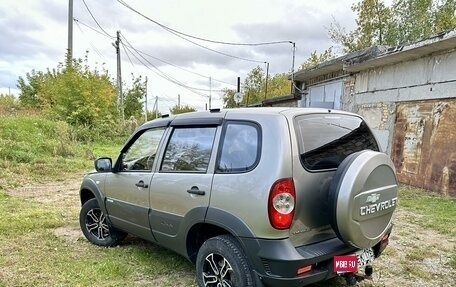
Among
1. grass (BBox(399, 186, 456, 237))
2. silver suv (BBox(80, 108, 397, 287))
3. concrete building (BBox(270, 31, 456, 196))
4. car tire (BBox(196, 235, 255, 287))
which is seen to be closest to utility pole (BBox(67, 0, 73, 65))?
concrete building (BBox(270, 31, 456, 196))

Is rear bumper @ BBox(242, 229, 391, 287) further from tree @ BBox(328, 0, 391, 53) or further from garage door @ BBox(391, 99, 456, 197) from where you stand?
tree @ BBox(328, 0, 391, 53)

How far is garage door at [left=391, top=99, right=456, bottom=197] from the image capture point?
288 inches

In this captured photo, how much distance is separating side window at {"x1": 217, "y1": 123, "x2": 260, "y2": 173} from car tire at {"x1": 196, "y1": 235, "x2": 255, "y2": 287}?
566 mm

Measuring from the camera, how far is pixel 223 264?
114 inches

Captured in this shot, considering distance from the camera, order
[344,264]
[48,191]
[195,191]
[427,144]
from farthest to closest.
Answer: [48,191] < [427,144] < [195,191] < [344,264]

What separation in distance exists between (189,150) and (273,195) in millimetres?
1102

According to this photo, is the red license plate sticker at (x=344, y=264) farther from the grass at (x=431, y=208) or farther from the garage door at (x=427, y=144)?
→ the garage door at (x=427, y=144)

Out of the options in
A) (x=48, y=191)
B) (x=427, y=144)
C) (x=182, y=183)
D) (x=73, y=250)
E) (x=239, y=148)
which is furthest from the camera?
(x=48, y=191)

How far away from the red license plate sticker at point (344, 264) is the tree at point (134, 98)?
89.9 feet

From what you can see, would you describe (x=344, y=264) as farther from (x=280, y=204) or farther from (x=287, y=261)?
(x=280, y=204)

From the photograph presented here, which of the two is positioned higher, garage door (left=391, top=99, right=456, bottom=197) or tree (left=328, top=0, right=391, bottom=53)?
tree (left=328, top=0, right=391, bottom=53)

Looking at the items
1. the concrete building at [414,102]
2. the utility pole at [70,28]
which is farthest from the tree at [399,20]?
the utility pole at [70,28]

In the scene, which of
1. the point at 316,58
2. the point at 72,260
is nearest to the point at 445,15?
the point at 316,58

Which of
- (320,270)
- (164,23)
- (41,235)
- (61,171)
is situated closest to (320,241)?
(320,270)
